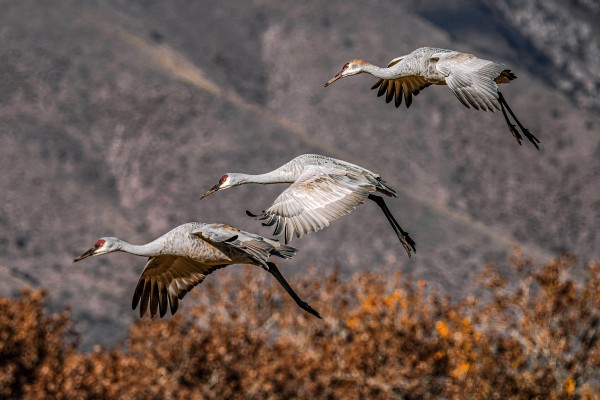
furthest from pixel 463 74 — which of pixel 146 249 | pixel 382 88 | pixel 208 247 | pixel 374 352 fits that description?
pixel 374 352

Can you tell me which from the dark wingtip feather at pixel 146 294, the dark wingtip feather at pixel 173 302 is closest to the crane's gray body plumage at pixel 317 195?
the dark wingtip feather at pixel 173 302

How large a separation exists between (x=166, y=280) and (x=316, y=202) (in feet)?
7.60

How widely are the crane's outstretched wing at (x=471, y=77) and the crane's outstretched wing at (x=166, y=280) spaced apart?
3190 millimetres

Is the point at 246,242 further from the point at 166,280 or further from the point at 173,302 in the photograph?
the point at 166,280

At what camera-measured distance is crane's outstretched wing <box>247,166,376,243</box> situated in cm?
1052

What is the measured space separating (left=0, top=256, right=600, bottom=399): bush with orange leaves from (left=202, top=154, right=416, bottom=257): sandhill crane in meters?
15.8

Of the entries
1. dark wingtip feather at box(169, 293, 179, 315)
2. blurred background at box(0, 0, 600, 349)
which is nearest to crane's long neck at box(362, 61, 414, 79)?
dark wingtip feather at box(169, 293, 179, 315)

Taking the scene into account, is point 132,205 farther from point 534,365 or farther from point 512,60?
point 534,365

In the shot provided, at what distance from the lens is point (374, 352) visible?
29781 mm

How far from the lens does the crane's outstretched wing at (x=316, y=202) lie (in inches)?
414

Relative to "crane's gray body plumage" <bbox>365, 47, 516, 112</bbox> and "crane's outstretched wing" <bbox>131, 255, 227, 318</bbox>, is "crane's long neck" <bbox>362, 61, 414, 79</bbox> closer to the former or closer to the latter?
"crane's gray body plumage" <bbox>365, 47, 516, 112</bbox>

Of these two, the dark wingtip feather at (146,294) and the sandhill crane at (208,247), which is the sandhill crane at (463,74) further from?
the dark wingtip feather at (146,294)

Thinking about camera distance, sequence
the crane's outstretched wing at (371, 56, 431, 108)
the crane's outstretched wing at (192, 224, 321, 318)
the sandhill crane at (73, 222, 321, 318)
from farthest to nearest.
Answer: the crane's outstretched wing at (371, 56, 431, 108)
the sandhill crane at (73, 222, 321, 318)
the crane's outstretched wing at (192, 224, 321, 318)

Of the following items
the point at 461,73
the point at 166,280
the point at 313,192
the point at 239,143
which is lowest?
the point at 239,143
